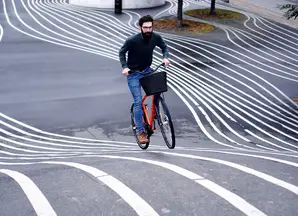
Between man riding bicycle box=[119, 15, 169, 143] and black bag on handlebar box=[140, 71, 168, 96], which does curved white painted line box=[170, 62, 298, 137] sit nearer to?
man riding bicycle box=[119, 15, 169, 143]

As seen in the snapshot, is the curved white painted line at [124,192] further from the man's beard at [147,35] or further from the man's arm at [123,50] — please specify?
the man's beard at [147,35]

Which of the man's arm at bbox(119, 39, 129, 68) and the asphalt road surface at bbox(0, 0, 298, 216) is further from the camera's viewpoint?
the man's arm at bbox(119, 39, 129, 68)

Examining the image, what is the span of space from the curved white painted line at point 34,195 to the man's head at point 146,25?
8.51ft

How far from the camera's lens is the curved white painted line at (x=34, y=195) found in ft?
15.4

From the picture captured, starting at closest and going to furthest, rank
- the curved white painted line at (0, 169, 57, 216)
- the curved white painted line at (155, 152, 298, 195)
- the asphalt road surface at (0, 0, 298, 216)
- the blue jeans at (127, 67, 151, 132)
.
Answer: the curved white painted line at (0, 169, 57, 216)
the asphalt road surface at (0, 0, 298, 216)
the curved white painted line at (155, 152, 298, 195)
the blue jeans at (127, 67, 151, 132)

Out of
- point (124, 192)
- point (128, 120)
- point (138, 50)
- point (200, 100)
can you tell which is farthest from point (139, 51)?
point (200, 100)

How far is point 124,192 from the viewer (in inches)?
205

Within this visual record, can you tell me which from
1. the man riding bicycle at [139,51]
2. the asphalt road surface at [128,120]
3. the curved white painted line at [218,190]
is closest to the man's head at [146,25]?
the man riding bicycle at [139,51]

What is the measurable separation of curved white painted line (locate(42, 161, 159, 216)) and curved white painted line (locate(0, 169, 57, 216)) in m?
0.69

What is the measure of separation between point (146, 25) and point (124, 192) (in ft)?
9.48

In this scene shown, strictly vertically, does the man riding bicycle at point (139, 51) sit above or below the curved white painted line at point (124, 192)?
above

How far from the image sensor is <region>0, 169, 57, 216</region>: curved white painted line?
4698 millimetres

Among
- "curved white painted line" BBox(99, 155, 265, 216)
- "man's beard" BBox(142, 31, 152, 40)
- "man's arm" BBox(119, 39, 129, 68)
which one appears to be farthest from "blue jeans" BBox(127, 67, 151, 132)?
"curved white painted line" BBox(99, 155, 265, 216)

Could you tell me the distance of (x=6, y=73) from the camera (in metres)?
17.8
